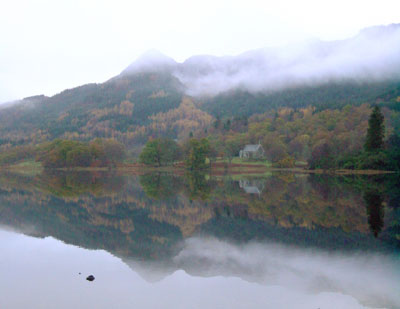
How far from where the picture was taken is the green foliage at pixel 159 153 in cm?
10544

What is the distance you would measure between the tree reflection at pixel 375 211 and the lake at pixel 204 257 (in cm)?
6

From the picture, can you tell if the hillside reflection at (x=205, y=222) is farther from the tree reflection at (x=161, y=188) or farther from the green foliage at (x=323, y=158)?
the green foliage at (x=323, y=158)

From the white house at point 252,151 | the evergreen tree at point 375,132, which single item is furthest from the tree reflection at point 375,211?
the white house at point 252,151

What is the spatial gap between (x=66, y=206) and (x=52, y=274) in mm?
16006

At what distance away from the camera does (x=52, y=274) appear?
12.2m

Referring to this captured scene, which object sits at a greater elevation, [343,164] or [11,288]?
[11,288]

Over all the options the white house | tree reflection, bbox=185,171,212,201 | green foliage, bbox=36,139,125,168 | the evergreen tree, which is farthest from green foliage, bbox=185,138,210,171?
tree reflection, bbox=185,171,212,201

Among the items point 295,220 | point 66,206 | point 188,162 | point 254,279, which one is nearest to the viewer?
point 254,279

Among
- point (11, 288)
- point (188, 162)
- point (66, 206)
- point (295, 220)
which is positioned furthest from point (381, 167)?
point (11, 288)

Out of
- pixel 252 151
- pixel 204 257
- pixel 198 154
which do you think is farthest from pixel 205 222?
pixel 252 151

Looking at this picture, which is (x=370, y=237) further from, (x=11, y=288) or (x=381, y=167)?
(x=381, y=167)

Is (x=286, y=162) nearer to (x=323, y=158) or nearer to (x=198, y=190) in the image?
(x=323, y=158)

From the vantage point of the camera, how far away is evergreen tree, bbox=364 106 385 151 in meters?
66.9

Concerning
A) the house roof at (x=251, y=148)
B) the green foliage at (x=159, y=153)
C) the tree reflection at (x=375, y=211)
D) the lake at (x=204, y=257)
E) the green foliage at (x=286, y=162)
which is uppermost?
the lake at (x=204, y=257)
